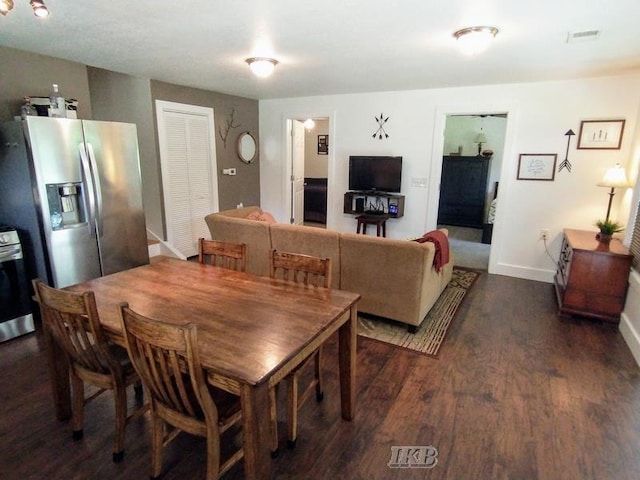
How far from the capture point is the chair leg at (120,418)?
1.72 meters

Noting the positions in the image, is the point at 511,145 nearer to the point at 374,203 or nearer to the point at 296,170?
the point at 374,203

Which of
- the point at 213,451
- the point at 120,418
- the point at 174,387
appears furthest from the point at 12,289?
the point at 213,451

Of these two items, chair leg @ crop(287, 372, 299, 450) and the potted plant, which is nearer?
chair leg @ crop(287, 372, 299, 450)

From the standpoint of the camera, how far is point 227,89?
509 centimetres

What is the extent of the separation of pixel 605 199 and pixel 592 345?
1.94 meters

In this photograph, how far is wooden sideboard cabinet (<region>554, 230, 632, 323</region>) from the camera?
316cm

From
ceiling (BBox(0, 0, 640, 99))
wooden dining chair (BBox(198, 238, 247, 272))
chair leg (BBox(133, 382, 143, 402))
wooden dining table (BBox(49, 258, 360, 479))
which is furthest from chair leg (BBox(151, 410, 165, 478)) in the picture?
ceiling (BBox(0, 0, 640, 99))

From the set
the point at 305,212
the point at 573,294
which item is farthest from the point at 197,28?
the point at 305,212

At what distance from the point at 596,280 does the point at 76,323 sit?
3.89 m

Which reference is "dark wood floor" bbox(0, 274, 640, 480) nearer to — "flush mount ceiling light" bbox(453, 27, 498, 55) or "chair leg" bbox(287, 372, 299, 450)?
"chair leg" bbox(287, 372, 299, 450)

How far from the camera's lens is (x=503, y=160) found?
4438 millimetres

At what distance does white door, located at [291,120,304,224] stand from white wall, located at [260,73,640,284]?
475 mm

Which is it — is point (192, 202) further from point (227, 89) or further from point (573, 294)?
point (573, 294)

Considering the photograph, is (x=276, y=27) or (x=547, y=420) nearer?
(x=547, y=420)
